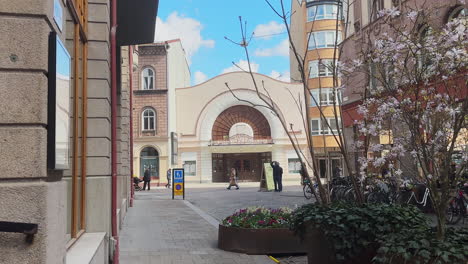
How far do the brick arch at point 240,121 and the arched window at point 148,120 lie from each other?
6.23 metres

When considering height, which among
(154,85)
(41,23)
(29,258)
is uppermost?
(154,85)

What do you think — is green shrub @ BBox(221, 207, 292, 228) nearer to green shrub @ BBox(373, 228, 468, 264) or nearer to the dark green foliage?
the dark green foliage

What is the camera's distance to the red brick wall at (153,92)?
43.9 meters

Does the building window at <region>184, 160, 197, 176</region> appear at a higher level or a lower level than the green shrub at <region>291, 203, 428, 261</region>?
higher

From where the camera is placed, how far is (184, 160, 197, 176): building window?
46.1m

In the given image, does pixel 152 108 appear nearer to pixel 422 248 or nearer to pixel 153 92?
pixel 153 92

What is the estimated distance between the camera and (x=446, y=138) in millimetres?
5711

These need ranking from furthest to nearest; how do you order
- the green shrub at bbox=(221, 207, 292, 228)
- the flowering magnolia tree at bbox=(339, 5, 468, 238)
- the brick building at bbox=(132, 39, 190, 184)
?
the brick building at bbox=(132, 39, 190, 184), the green shrub at bbox=(221, 207, 292, 228), the flowering magnolia tree at bbox=(339, 5, 468, 238)

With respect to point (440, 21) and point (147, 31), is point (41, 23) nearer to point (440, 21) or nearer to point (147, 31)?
point (147, 31)

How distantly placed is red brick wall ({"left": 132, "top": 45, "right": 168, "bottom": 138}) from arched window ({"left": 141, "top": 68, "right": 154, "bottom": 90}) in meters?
0.31

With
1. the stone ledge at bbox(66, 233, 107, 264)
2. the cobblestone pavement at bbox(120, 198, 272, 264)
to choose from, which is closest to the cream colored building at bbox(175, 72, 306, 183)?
the cobblestone pavement at bbox(120, 198, 272, 264)

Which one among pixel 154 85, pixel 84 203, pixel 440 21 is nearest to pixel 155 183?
pixel 154 85

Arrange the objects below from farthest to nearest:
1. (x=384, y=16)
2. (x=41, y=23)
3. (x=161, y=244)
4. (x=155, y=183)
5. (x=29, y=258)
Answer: (x=155, y=183)
(x=161, y=244)
(x=384, y=16)
(x=41, y=23)
(x=29, y=258)

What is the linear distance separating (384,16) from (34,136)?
501cm
